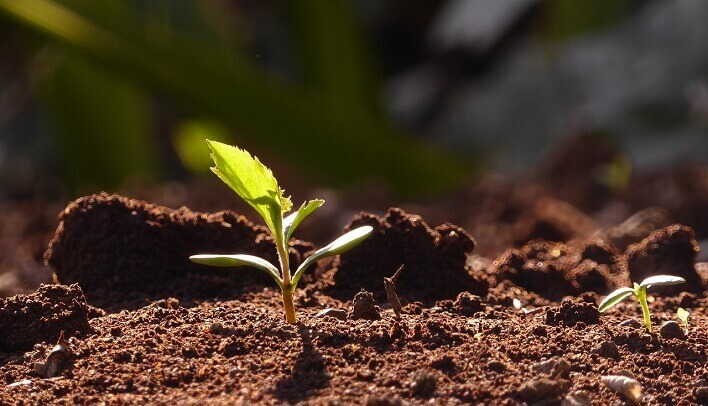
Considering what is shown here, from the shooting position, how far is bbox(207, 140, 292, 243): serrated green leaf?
96 centimetres

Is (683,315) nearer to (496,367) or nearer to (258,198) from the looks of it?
(496,367)

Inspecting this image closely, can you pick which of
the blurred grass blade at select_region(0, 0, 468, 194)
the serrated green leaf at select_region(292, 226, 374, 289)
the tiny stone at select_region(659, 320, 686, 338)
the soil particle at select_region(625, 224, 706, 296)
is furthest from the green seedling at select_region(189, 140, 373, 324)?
the blurred grass blade at select_region(0, 0, 468, 194)

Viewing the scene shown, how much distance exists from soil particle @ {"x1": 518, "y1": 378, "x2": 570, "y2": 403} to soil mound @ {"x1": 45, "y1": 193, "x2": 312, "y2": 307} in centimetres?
44

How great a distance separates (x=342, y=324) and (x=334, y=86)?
12.2ft

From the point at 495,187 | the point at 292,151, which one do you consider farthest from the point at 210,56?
the point at 495,187

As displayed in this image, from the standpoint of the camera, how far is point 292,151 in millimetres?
3529

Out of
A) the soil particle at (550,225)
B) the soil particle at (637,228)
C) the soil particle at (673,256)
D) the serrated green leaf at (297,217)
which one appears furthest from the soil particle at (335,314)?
the soil particle at (550,225)

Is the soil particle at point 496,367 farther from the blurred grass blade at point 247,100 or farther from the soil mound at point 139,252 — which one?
the blurred grass blade at point 247,100

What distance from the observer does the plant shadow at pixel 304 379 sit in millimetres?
846

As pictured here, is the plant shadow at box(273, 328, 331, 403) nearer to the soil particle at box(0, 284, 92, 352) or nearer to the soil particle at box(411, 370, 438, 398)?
the soil particle at box(411, 370, 438, 398)

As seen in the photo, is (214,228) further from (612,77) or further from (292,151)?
(612,77)

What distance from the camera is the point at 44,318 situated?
1.03 metres

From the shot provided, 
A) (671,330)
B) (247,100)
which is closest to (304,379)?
(671,330)

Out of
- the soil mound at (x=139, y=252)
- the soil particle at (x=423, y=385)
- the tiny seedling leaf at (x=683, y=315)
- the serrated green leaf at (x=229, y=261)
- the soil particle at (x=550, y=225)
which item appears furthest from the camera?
the soil particle at (x=550, y=225)
